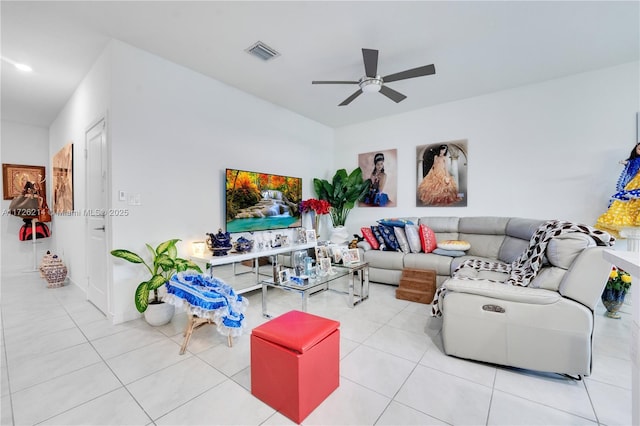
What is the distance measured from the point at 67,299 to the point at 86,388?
2417mm

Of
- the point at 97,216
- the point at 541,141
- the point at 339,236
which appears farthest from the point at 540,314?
the point at 97,216

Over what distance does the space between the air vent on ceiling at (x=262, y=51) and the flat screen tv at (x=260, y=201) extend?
140cm

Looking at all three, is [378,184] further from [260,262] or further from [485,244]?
[260,262]

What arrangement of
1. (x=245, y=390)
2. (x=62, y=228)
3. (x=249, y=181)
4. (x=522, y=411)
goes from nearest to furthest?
(x=522, y=411) < (x=245, y=390) < (x=249, y=181) < (x=62, y=228)

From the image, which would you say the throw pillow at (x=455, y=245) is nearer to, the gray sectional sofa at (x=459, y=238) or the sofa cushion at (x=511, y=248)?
the gray sectional sofa at (x=459, y=238)

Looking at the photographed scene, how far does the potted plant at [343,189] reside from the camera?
201 inches

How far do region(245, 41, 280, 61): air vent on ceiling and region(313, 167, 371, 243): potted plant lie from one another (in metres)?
2.49

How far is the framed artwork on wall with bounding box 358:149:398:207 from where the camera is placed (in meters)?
4.92

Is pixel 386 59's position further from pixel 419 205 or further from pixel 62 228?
pixel 62 228

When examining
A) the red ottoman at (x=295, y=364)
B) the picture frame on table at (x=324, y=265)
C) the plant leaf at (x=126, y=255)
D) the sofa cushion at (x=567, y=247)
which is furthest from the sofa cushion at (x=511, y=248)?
the plant leaf at (x=126, y=255)

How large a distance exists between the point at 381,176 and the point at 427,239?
1628 mm

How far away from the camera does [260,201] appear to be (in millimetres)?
3982

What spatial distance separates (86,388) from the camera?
1.70m

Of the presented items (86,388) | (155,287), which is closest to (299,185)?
(155,287)
